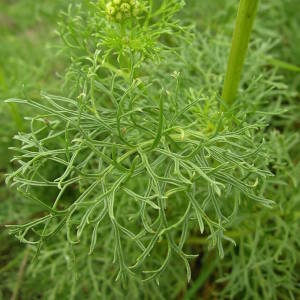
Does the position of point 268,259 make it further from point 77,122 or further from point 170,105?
point 77,122

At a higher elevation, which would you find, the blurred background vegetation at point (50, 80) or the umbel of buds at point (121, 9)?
the umbel of buds at point (121, 9)

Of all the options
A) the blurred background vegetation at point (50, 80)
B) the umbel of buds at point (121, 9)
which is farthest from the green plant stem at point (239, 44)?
the blurred background vegetation at point (50, 80)

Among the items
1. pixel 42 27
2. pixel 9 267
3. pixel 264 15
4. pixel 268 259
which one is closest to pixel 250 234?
pixel 268 259

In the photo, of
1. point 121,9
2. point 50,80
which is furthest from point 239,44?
point 50,80

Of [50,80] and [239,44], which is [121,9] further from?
[50,80]

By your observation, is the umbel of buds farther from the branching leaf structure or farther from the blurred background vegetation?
the blurred background vegetation

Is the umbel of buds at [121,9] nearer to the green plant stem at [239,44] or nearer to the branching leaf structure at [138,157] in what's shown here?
the branching leaf structure at [138,157]
